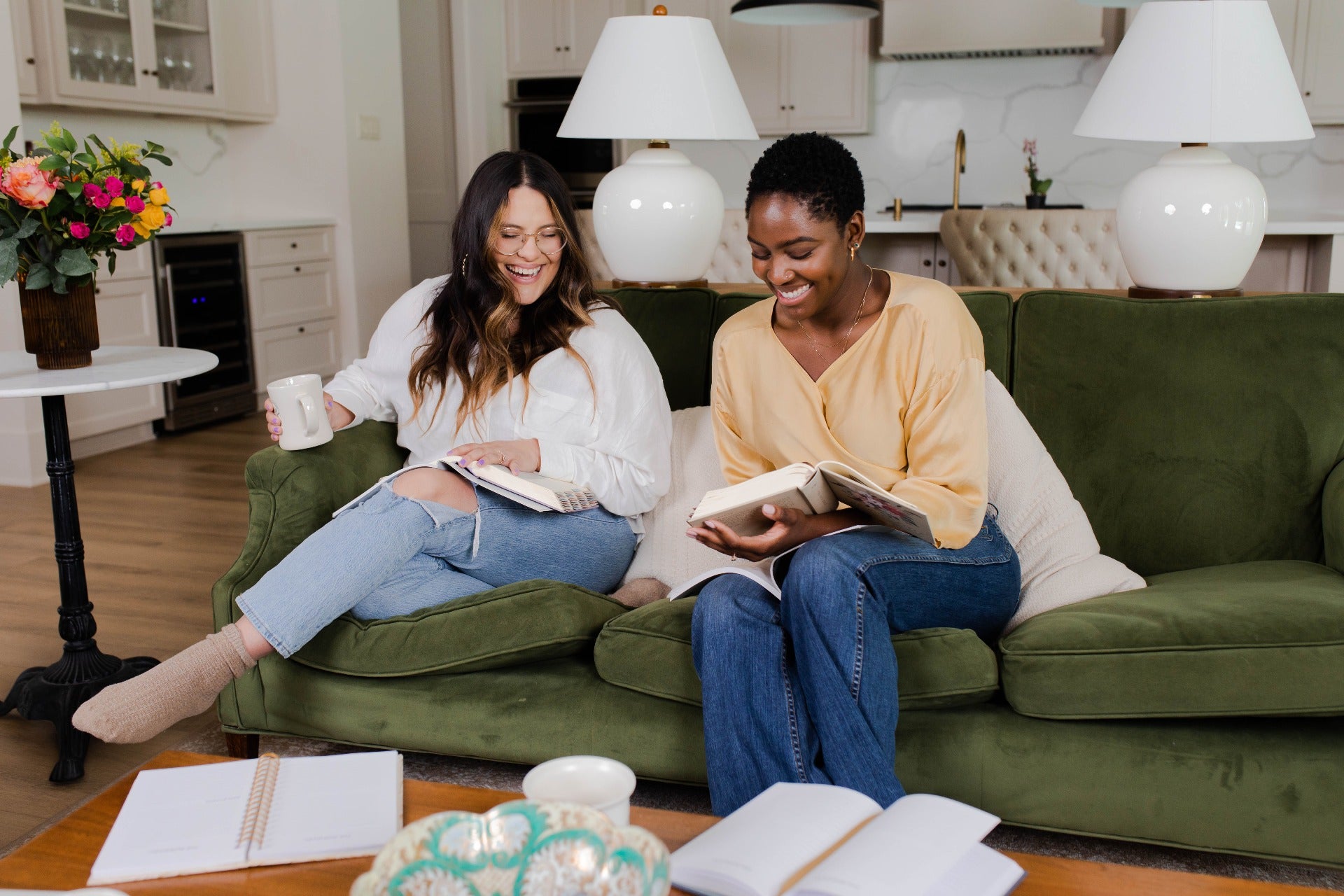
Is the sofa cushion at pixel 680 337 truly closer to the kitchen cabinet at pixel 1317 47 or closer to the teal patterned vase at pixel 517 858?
the teal patterned vase at pixel 517 858

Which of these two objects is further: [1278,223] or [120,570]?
[1278,223]

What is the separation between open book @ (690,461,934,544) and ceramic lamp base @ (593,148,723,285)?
3.45ft

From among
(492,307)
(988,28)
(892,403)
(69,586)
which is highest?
(988,28)

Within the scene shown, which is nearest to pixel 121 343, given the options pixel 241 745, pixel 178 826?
pixel 241 745

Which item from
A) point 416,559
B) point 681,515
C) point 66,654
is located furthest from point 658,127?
point 66,654

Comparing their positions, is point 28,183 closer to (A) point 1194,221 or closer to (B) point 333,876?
(B) point 333,876

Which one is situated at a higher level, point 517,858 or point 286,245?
point 286,245

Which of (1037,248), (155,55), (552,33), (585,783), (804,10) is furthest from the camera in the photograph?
(552,33)

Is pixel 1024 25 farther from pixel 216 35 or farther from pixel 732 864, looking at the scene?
pixel 732 864

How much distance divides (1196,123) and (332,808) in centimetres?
181

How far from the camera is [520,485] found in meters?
1.74

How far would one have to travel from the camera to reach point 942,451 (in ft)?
5.15

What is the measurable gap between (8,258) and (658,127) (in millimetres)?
1205

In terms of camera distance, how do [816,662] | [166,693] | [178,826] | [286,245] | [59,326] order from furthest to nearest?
[286,245]
[59,326]
[166,693]
[816,662]
[178,826]
